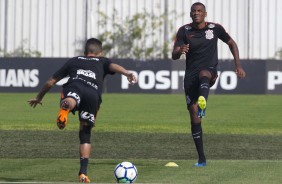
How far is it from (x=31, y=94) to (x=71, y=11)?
988 cm

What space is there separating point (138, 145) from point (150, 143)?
46 cm

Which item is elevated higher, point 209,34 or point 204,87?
point 209,34

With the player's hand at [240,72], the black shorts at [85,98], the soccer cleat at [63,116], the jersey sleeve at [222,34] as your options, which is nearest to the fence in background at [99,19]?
Result: the jersey sleeve at [222,34]

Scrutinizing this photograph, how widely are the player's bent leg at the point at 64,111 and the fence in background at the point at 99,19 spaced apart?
3436 cm

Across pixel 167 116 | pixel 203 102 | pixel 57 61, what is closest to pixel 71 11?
pixel 57 61

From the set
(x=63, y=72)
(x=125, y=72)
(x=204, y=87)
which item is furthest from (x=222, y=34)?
(x=63, y=72)

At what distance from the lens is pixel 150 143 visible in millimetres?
18812

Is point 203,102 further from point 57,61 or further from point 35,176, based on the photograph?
point 57,61

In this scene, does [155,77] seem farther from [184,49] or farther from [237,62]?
[184,49]

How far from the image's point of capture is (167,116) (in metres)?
26.9

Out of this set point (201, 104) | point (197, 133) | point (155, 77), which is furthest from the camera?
point (155, 77)

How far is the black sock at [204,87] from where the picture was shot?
573 inches

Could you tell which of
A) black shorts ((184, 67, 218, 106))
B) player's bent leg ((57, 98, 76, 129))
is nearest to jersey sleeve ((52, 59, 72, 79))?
player's bent leg ((57, 98, 76, 129))

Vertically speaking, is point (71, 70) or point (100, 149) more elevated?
point (71, 70)
